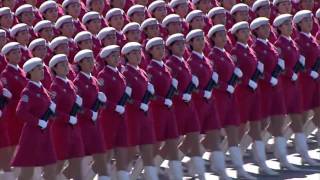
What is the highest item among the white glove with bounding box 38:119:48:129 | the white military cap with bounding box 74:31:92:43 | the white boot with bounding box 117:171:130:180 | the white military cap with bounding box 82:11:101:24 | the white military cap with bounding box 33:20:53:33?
the white military cap with bounding box 82:11:101:24

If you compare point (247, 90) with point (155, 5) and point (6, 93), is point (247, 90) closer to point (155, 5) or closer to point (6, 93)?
point (155, 5)

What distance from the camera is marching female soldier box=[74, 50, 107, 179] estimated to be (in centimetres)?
1442

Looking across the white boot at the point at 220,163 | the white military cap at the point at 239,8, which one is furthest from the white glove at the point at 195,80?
the white military cap at the point at 239,8

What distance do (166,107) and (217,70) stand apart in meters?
0.83

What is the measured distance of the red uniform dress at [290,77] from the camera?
15945 mm

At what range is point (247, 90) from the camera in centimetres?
1571

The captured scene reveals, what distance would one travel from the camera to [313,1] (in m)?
17.9

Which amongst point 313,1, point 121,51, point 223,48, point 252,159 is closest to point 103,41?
point 121,51

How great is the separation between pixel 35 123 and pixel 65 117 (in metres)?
0.34

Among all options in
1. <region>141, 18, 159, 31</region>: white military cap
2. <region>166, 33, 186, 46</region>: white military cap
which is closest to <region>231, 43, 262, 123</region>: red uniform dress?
<region>166, 33, 186, 46</region>: white military cap

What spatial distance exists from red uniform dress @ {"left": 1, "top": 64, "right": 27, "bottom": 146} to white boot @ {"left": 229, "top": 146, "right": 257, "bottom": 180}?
7.72 ft

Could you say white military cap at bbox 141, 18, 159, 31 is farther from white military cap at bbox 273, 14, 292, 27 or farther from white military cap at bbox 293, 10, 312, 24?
white military cap at bbox 293, 10, 312, 24

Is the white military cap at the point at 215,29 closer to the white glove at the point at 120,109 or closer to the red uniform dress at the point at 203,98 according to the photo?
the red uniform dress at the point at 203,98

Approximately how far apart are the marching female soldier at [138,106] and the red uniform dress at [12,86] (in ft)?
3.54
